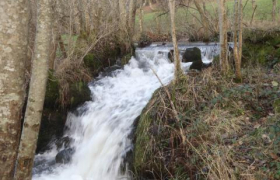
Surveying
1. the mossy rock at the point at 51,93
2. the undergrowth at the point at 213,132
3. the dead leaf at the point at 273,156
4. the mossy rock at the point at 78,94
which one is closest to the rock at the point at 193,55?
the undergrowth at the point at 213,132

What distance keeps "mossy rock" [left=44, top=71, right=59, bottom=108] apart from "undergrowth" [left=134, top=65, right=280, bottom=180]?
3285mm

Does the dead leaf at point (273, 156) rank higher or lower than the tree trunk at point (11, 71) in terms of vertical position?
lower

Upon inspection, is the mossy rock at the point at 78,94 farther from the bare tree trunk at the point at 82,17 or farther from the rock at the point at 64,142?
the bare tree trunk at the point at 82,17

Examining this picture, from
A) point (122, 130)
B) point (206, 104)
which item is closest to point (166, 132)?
point (206, 104)

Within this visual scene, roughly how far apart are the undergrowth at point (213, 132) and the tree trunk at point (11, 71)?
8.49ft

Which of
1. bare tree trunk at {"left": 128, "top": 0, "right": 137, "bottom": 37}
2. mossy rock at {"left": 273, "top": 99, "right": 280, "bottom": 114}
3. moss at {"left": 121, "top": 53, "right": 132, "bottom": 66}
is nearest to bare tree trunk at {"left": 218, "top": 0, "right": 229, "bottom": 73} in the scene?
mossy rock at {"left": 273, "top": 99, "right": 280, "bottom": 114}

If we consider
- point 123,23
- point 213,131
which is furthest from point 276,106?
point 123,23

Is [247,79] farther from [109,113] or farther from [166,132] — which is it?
[109,113]

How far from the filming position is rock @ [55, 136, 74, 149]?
6754mm

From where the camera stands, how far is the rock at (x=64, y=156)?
607cm

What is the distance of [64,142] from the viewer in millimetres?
6855

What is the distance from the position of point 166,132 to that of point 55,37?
5269 mm

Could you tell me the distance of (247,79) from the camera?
583 centimetres

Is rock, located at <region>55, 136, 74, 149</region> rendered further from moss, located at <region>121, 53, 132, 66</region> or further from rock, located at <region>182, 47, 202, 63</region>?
rock, located at <region>182, 47, 202, 63</region>
